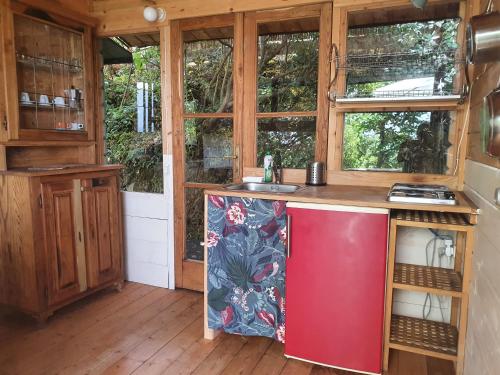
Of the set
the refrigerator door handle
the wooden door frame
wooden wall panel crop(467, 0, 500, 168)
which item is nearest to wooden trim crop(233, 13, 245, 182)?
the wooden door frame

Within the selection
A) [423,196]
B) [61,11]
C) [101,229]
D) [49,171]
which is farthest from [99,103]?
[423,196]

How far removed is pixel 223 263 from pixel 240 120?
3.53 feet

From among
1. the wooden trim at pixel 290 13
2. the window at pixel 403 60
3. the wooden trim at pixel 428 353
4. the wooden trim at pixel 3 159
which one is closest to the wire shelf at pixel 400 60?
the window at pixel 403 60

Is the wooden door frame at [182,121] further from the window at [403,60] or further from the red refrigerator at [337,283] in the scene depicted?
the red refrigerator at [337,283]

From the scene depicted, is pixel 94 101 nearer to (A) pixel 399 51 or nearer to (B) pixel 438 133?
(A) pixel 399 51

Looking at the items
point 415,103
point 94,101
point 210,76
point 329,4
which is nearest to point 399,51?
point 415,103

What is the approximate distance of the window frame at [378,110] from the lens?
2.12m

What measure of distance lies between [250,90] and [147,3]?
1.11 meters

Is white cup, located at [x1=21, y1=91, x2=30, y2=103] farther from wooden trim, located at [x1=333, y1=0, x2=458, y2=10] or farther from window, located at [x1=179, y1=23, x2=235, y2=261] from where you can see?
wooden trim, located at [x1=333, y1=0, x2=458, y2=10]

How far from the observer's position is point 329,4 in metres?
2.37

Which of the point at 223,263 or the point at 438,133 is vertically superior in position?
the point at 438,133

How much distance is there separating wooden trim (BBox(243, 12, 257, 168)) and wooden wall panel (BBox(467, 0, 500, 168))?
4.42ft

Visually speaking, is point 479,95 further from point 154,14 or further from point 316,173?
point 154,14

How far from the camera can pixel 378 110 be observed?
233 centimetres
